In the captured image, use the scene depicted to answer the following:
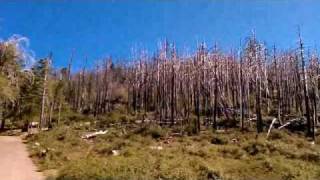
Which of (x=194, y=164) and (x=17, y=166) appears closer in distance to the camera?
(x=194, y=164)

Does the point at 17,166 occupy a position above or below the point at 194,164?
below

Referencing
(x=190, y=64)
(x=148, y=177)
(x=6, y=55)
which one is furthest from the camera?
(x=190, y=64)

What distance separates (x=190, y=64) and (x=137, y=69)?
45.6 ft

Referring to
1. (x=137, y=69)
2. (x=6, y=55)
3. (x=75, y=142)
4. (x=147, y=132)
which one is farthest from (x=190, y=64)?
(x=6, y=55)

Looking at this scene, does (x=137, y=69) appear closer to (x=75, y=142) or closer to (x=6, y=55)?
(x=75, y=142)

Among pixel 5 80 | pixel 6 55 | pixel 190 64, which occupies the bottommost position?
pixel 5 80

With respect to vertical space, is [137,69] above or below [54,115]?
above

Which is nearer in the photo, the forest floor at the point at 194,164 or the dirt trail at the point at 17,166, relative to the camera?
the forest floor at the point at 194,164

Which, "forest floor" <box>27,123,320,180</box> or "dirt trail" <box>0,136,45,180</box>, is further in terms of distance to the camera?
"dirt trail" <box>0,136,45,180</box>

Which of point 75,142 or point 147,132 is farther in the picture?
point 147,132

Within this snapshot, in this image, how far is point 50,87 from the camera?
51812 millimetres

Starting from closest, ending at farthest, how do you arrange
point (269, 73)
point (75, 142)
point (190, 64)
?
point (75, 142)
point (190, 64)
point (269, 73)

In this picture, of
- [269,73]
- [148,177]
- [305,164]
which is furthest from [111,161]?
[269,73]

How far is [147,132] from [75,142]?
25.1 ft
